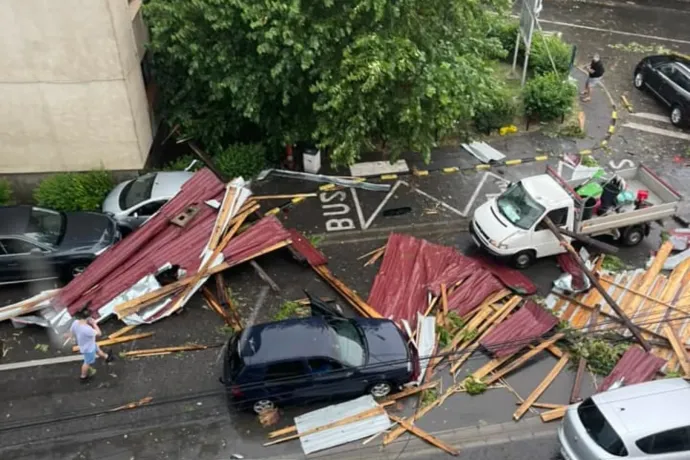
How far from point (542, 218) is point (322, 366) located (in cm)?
688

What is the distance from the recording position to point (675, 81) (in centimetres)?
2245

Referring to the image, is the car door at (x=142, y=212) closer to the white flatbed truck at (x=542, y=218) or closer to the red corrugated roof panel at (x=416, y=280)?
the red corrugated roof panel at (x=416, y=280)

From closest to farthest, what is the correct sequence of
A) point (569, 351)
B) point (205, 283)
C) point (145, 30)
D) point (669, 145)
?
1. point (569, 351)
2. point (205, 283)
3. point (145, 30)
4. point (669, 145)

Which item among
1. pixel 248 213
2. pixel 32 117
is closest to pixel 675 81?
pixel 248 213

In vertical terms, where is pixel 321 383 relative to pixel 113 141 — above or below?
below

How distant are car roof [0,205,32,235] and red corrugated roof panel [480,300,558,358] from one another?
10881 millimetres

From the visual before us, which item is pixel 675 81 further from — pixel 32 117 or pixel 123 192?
pixel 32 117

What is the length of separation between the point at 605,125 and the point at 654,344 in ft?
34.3

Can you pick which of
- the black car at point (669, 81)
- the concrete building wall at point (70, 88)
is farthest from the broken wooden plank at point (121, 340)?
the black car at point (669, 81)

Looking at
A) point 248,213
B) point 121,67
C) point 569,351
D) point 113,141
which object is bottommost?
point 569,351

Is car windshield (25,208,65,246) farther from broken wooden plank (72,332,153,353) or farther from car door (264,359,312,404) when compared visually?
car door (264,359,312,404)

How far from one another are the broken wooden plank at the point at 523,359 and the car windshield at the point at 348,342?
9.11 ft

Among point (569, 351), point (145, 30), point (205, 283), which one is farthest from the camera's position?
point (145, 30)

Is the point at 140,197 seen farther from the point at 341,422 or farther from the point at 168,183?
the point at 341,422
